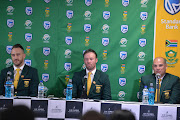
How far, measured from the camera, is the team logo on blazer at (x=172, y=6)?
4.18m

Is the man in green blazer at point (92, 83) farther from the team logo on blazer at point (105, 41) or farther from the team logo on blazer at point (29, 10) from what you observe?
the team logo on blazer at point (29, 10)

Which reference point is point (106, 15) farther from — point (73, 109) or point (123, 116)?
point (123, 116)

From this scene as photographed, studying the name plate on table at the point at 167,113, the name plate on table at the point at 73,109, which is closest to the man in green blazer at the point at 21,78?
the name plate on table at the point at 73,109

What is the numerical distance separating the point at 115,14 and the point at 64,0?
3.30ft

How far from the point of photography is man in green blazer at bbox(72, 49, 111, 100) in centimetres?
373

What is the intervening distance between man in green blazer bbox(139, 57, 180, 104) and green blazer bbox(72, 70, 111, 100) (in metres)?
0.56

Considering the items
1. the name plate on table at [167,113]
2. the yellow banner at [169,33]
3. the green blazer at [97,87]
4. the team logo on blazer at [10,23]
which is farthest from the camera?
the team logo on blazer at [10,23]

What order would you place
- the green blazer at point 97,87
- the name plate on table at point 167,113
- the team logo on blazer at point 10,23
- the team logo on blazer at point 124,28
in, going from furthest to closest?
1. the team logo on blazer at point 10,23
2. the team logo on blazer at point 124,28
3. the green blazer at point 97,87
4. the name plate on table at point 167,113

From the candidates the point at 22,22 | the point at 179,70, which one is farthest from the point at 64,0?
the point at 179,70

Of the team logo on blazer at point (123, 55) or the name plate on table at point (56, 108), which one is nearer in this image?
the name plate on table at point (56, 108)

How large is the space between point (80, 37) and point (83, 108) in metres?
1.84

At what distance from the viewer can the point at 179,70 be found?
4156mm

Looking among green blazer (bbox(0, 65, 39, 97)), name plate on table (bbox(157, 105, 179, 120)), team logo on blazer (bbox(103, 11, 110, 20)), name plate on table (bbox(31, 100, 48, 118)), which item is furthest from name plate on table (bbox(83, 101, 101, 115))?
team logo on blazer (bbox(103, 11, 110, 20))

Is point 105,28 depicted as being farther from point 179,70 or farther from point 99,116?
point 99,116
